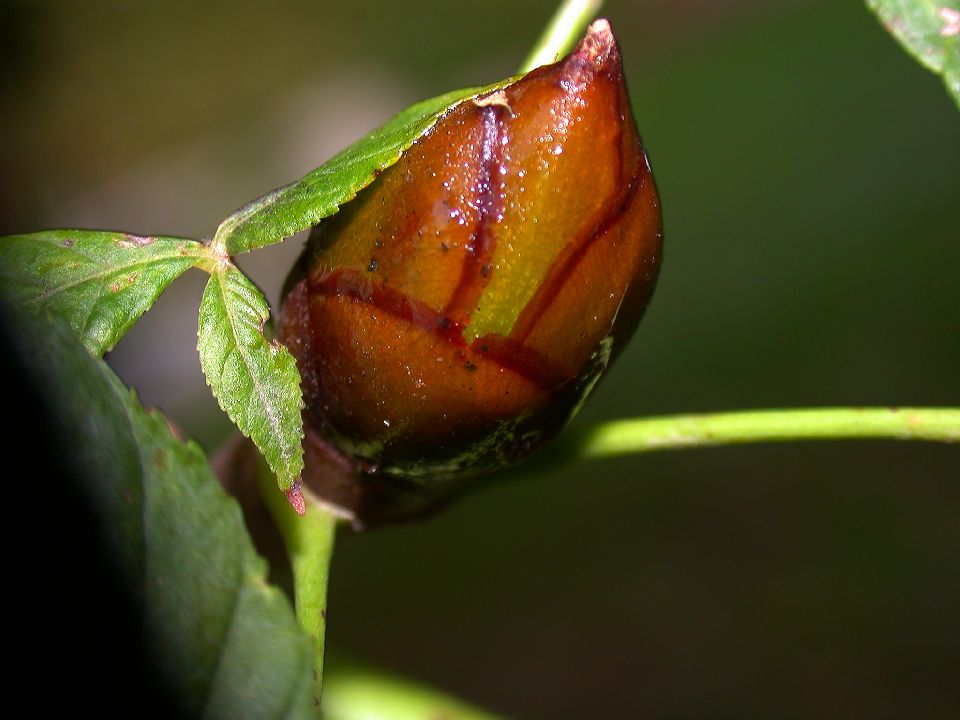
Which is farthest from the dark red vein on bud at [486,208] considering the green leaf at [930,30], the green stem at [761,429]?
the green leaf at [930,30]

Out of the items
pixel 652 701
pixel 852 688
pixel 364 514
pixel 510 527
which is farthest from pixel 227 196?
pixel 364 514

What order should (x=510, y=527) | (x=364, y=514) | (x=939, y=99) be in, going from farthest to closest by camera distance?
(x=939, y=99), (x=510, y=527), (x=364, y=514)

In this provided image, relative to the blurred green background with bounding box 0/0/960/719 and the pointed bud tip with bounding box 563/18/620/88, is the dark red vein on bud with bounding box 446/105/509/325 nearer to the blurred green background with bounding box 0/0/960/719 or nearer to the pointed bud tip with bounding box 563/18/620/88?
the pointed bud tip with bounding box 563/18/620/88

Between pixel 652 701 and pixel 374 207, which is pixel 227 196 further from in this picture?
pixel 374 207

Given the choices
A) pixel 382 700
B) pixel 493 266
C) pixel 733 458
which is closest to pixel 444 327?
pixel 493 266

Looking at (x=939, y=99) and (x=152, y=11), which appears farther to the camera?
(x=152, y=11)

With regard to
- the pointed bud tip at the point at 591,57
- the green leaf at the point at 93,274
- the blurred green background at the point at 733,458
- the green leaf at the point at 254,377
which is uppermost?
the pointed bud tip at the point at 591,57

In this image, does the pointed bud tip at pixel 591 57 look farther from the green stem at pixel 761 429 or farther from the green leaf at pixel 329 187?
the green stem at pixel 761 429

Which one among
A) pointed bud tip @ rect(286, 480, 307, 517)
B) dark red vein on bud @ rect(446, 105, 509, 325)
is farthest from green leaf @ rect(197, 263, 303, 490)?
dark red vein on bud @ rect(446, 105, 509, 325)
